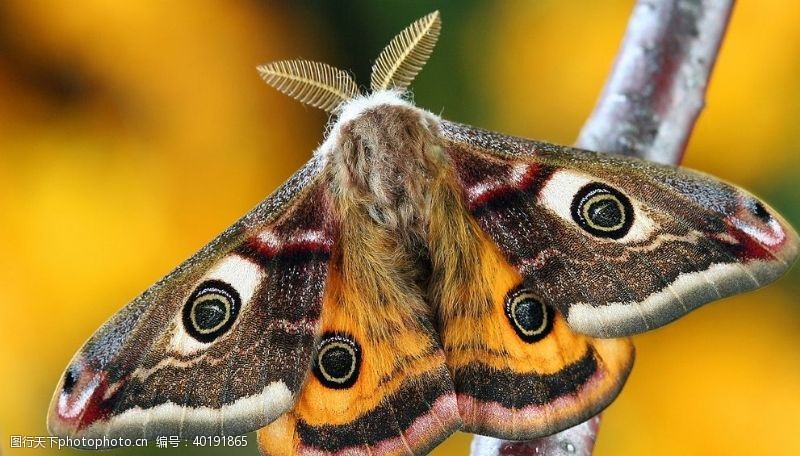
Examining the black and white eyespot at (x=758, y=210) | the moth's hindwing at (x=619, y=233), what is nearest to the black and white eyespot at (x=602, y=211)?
the moth's hindwing at (x=619, y=233)

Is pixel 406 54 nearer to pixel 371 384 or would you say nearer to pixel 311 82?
pixel 311 82

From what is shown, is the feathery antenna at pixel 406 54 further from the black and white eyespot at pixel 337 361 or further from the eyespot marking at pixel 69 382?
the eyespot marking at pixel 69 382

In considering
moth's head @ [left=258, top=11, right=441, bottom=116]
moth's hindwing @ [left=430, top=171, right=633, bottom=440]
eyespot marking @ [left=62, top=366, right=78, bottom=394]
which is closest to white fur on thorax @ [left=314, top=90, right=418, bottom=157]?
moth's head @ [left=258, top=11, right=441, bottom=116]

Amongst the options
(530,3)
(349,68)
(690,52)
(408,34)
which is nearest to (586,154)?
(408,34)

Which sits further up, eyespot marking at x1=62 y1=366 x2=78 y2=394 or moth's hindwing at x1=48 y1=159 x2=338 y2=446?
moth's hindwing at x1=48 y1=159 x2=338 y2=446

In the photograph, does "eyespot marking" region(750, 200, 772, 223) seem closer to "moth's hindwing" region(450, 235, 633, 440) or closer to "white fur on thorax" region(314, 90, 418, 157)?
"moth's hindwing" region(450, 235, 633, 440)

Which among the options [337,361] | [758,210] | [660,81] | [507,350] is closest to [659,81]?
[660,81]
